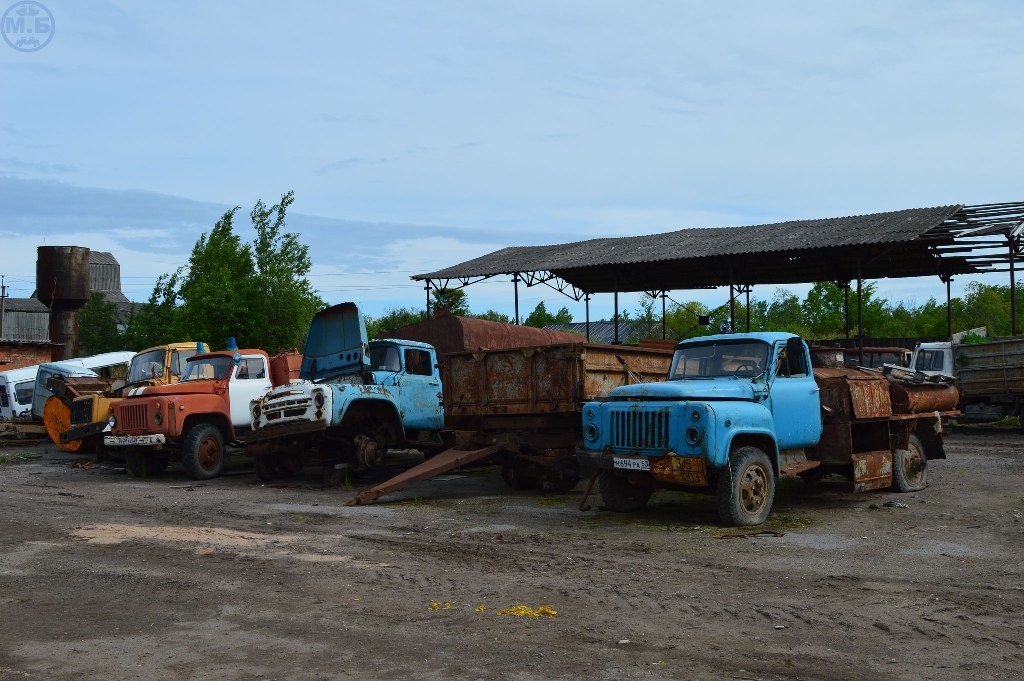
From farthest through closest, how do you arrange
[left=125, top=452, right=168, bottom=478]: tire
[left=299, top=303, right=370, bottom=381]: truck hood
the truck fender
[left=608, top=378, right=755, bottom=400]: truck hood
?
[left=125, top=452, right=168, bottom=478]: tire, [left=299, top=303, right=370, bottom=381]: truck hood, the truck fender, [left=608, top=378, right=755, bottom=400]: truck hood

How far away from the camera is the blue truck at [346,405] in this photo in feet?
45.5

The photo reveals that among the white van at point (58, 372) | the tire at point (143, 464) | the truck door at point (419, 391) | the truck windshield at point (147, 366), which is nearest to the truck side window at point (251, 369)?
the tire at point (143, 464)

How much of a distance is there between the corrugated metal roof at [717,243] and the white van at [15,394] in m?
12.0

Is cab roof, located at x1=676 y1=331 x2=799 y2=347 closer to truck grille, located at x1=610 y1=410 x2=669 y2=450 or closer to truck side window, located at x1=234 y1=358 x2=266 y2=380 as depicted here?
truck grille, located at x1=610 y1=410 x2=669 y2=450

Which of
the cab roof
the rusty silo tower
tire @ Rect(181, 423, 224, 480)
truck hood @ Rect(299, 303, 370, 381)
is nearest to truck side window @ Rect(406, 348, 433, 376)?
truck hood @ Rect(299, 303, 370, 381)

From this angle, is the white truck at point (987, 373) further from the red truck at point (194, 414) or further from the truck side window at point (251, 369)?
the red truck at point (194, 414)

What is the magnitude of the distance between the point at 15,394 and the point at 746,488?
835 inches

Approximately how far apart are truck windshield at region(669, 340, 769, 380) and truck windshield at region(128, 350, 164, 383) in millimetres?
11374

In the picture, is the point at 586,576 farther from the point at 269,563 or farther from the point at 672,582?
the point at 269,563

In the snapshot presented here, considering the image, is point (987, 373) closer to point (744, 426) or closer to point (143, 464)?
point (744, 426)

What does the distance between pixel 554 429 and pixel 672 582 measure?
17.5ft

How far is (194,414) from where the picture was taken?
1564cm

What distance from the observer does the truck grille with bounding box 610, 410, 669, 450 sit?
9602 millimetres

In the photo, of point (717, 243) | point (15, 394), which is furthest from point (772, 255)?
point (15, 394)
